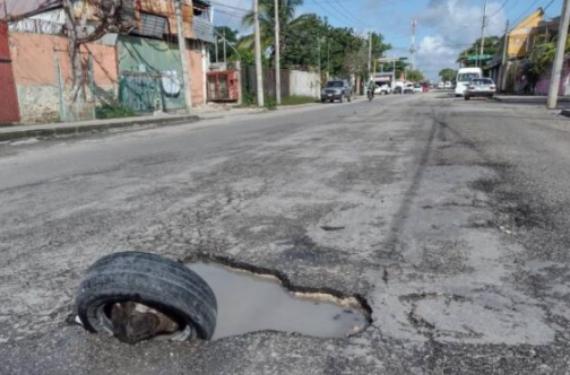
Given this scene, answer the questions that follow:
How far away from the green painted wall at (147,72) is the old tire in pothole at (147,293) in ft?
66.8

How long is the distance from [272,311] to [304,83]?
44.0m

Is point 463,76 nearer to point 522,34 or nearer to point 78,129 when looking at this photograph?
point 522,34

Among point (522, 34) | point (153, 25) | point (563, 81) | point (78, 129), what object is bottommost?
point (78, 129)

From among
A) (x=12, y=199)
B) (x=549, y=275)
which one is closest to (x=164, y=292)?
(x=549, y=275)

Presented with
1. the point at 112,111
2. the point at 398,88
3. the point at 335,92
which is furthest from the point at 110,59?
the point at 398,88

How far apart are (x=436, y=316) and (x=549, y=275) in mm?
1054

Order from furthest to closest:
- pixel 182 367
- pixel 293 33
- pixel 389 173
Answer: pixel 293 33 → pixel 389 173 → pixel 182 367

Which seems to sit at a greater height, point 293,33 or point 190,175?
point 293,33

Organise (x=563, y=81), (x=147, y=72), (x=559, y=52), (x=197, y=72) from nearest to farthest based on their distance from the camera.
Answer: (x=559, y=52) < (x=147, y=72) < (x=197, y=72) < (x=563, y=81)

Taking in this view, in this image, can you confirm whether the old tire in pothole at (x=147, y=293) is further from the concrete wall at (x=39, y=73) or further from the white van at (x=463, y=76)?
the white van at (x=463, y=76)

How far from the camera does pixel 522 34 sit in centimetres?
5231

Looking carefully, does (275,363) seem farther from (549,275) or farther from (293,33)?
(293,33)

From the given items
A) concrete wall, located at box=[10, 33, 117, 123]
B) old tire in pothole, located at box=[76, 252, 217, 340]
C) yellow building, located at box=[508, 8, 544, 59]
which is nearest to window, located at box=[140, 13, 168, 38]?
concrete wall, located at box=[10, 33, 117, 123]

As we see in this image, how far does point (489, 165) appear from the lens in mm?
7082
